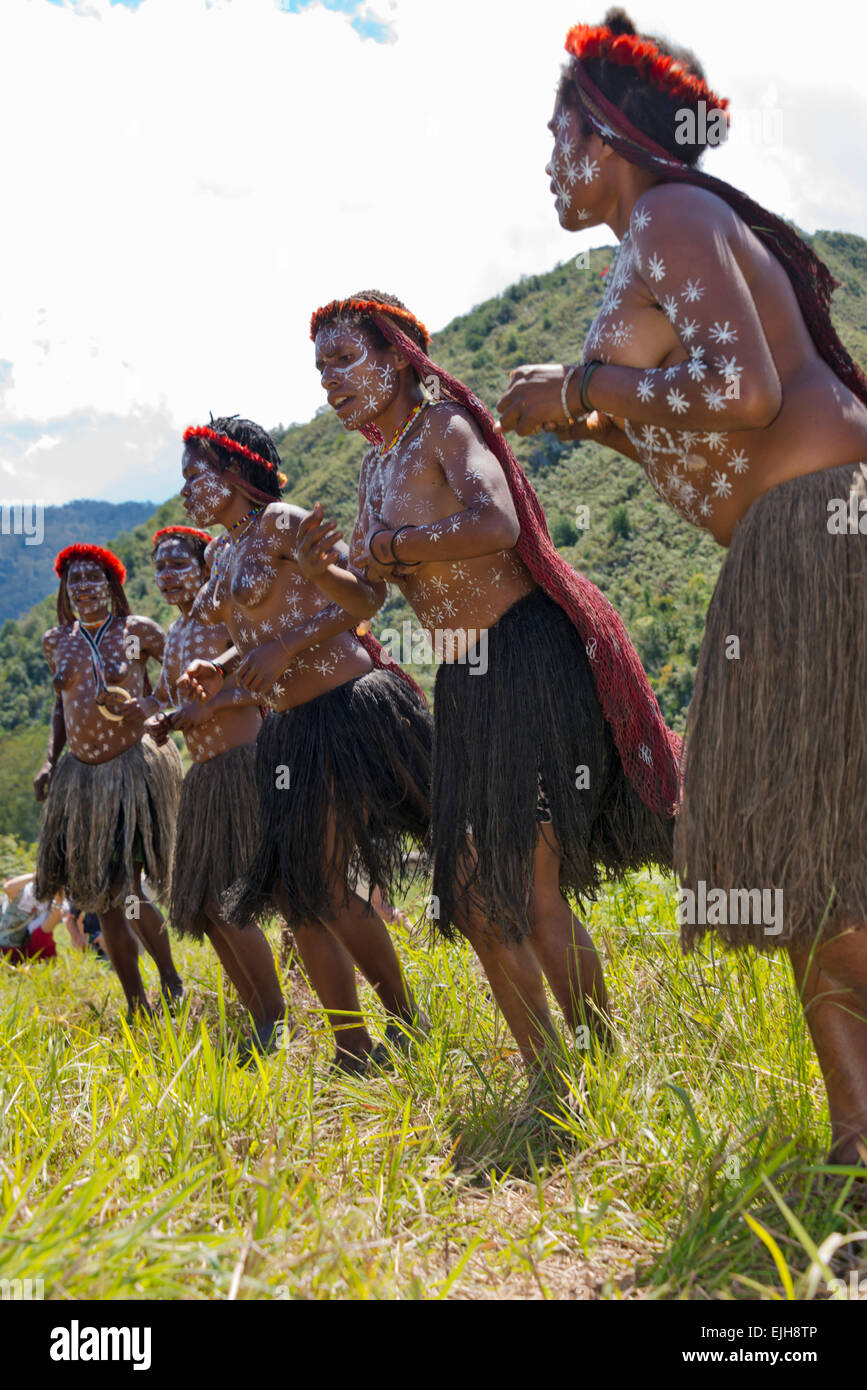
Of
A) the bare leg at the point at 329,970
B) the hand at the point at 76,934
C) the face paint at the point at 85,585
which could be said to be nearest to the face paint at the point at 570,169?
the bare leg at the point at 329,970

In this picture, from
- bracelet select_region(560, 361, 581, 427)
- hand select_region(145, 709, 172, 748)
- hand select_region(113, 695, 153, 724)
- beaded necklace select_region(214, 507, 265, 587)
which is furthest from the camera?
hand select_region(113, 695, 153, 724)

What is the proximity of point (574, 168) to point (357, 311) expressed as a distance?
1.00 m

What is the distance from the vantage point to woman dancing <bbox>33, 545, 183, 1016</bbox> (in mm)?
5238

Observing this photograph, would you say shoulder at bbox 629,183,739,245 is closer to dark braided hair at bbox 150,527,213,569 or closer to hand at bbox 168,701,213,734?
hand at bbox 168,701,213,734

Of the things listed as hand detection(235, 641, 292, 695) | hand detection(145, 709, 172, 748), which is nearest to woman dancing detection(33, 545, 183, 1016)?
hand detection(145, 709, 172, 748)

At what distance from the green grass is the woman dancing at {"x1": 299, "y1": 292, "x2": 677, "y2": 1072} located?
0.82 feet

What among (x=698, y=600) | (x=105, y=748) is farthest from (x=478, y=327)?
(x=105, y=748)

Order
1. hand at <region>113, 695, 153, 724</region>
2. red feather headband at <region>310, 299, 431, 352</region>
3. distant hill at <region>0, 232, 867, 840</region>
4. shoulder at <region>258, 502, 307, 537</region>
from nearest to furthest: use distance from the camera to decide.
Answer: red feather headband at <region>310, 299, 431, 352</region>
shoulder at <region>258, 502, 307, 537</region>
hand at <region>113, 695, 153, 724</region>
distant hill at <region>0, 232, 867, 840</region>

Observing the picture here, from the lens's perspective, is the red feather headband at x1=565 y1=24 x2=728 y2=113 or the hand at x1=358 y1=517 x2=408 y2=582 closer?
the red feather headband at x1=565 y1=24 x2=728 y2=113

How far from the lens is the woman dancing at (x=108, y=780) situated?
17.2 feet

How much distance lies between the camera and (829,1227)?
1765 mm

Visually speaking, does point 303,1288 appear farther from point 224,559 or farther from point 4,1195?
point 224,559

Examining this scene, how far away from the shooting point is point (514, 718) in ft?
8.66

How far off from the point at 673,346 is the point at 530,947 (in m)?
1.47
